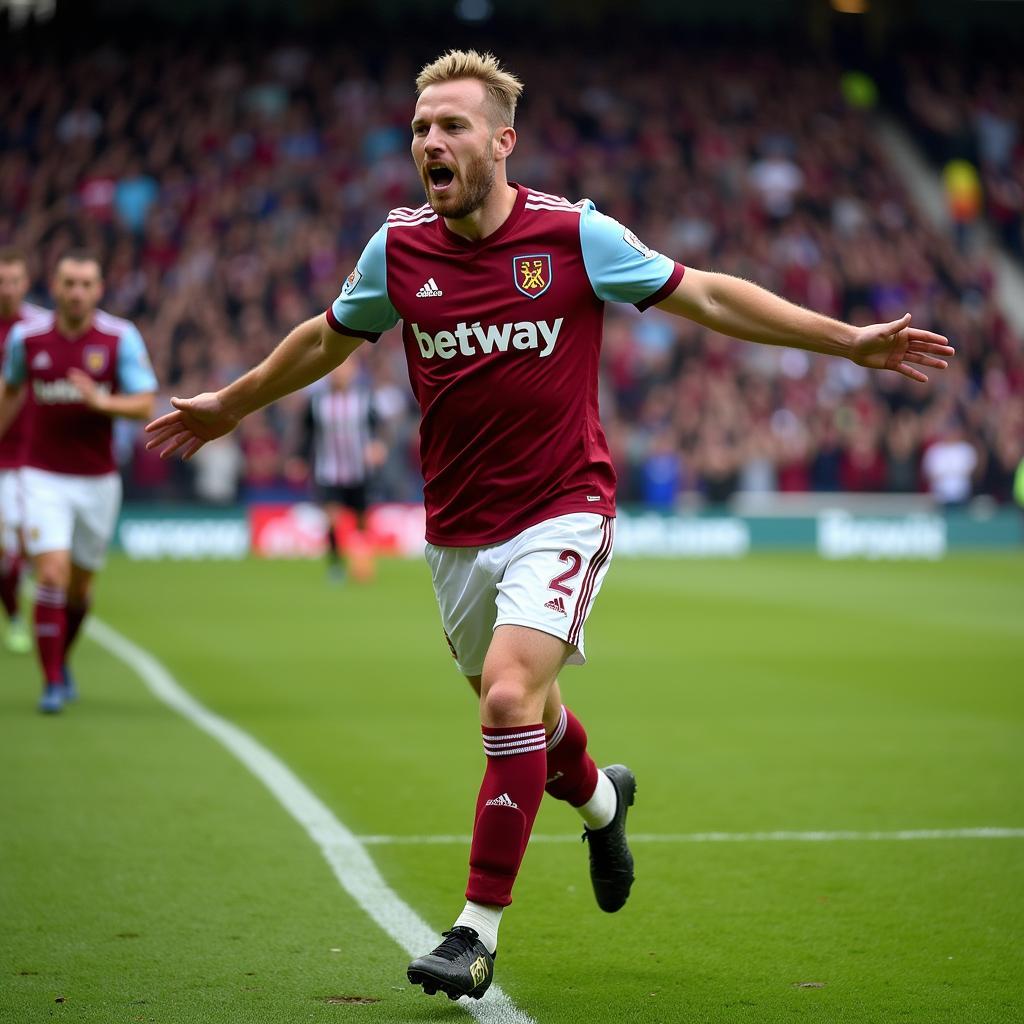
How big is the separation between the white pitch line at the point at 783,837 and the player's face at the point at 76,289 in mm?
4286

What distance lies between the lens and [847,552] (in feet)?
88.0

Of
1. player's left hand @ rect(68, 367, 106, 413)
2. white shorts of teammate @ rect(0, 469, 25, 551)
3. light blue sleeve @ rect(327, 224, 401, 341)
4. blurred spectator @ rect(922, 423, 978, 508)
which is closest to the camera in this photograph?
light blue sleeve @ rect(327, 224, 401, 341)

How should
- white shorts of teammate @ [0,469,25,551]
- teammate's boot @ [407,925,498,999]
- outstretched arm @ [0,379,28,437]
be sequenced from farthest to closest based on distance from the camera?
white shorts of teammate @ [0,469,25,551] → outstretched arm @ [0,379,28,437] → teammate's boot @ [407,925,498,999]

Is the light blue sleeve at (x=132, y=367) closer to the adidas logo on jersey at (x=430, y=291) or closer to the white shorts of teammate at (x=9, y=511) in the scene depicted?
the white shorts of teammate at (x=9, y=511)

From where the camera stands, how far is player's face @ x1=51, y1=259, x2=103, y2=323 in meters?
9.63

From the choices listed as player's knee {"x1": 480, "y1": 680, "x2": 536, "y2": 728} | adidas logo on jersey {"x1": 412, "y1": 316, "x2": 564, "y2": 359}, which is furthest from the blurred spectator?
player's knee {"x1": 480, "y1": 680, "x2": 536, "y2": 728}

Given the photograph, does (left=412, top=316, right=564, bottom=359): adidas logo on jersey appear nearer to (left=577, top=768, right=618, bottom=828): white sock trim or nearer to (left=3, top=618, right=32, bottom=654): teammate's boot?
(left=577, top=768, right=618, bottom=828): white sock trim

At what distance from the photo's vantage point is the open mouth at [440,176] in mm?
4750

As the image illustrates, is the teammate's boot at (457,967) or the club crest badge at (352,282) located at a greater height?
the club crest badge at (352,282)

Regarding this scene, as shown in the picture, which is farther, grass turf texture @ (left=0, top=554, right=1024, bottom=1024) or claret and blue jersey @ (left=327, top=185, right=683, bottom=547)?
claret and blue jersey @ (left=327, top=185, right=683, bottom=547)

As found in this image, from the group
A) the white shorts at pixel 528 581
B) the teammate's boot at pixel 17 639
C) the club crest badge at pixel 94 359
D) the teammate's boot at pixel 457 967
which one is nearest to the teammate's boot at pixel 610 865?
the white shorts at pixel 528 581

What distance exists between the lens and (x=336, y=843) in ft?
21.5

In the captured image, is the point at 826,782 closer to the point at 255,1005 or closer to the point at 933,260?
the point at 255,1005

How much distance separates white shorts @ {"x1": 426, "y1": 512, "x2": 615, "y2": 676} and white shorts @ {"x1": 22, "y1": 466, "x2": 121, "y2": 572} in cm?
506
